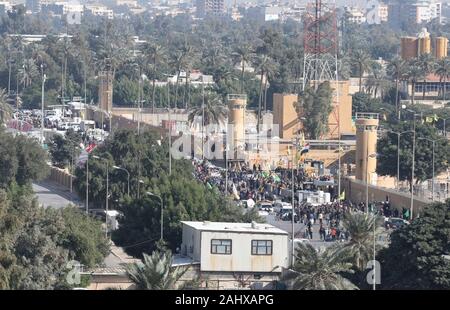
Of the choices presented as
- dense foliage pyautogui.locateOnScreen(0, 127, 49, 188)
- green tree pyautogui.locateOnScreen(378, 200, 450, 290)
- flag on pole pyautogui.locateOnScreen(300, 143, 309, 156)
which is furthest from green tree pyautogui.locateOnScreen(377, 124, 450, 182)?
green tree pyautogui.locateOnScreen(378, 200, 450, 290)

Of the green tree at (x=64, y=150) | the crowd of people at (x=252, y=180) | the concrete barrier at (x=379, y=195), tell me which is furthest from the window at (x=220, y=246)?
the green tree at (x=64, y=150)

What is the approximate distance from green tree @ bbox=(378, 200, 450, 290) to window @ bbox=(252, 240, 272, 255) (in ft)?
8.65

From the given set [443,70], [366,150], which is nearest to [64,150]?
[366,150]

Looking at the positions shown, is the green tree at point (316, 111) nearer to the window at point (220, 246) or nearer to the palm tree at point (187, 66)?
the palm tree at point (187, 66)

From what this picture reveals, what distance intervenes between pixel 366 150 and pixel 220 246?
2098 centimetres

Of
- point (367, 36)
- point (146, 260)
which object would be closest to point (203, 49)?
point (367, 36)

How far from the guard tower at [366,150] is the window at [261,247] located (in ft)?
62.1

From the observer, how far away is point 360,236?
116 ft

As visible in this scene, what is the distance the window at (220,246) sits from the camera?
3681cm

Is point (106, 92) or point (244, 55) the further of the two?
point (244, 55)

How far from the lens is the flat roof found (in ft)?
122

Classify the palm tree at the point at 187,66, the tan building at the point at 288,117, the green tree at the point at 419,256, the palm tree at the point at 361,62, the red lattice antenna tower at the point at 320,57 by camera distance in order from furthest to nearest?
the palm tree at the point at 361,62 → the palm tree at the point at 187,66 → the red lattice antenna tower at the point at 320,57 → the tan building at the point at 288,117 → the green tree at the point at 419,256

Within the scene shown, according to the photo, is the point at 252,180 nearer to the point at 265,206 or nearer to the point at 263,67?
the point at 265,206

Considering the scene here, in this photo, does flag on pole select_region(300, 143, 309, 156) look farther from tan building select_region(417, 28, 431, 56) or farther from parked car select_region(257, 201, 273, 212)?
tan building select_region(417, 28, 431, 56)
